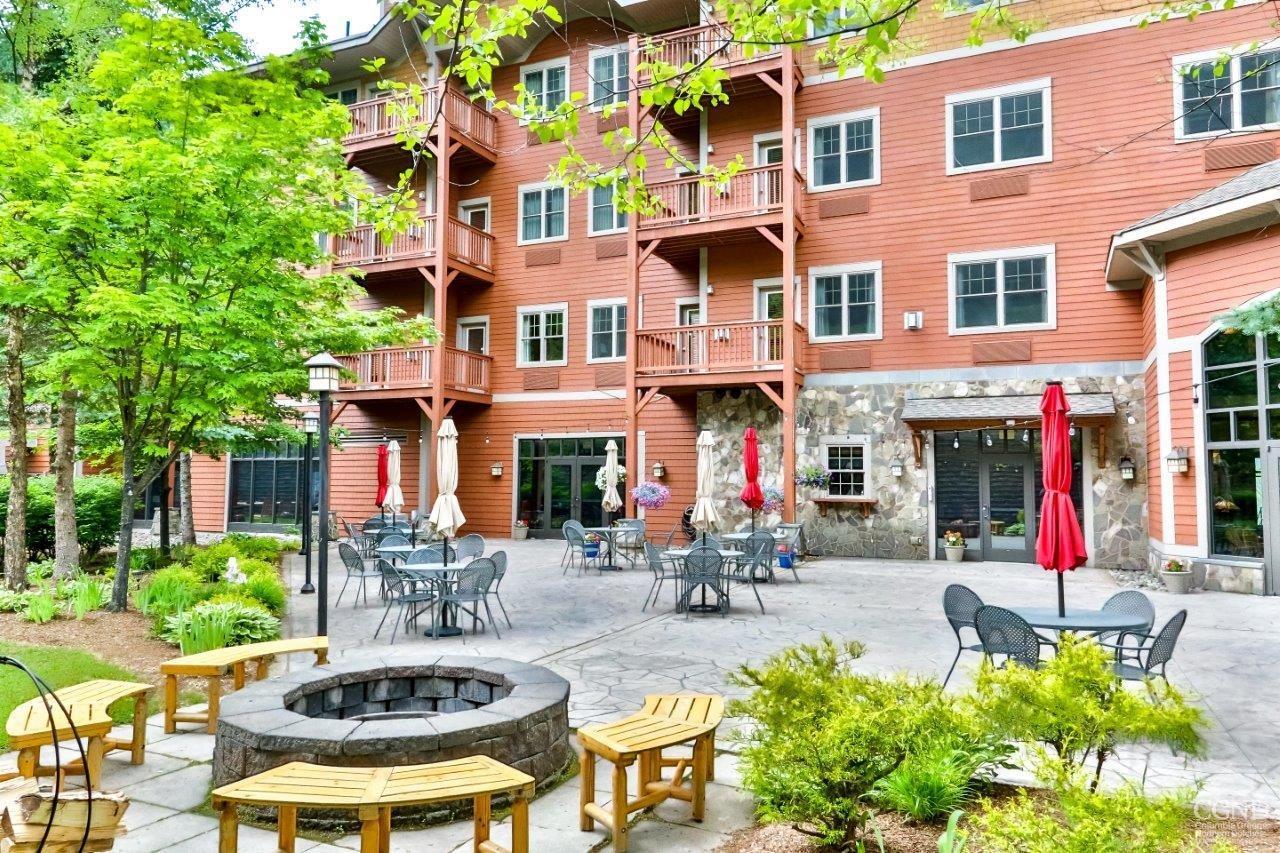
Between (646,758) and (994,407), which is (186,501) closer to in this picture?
(646,758)

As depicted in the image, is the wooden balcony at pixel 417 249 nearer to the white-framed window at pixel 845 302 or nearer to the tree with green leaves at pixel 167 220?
the white-framed window at pixel 845 302

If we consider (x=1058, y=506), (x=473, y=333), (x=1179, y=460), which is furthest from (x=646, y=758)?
(x=473, y=333)

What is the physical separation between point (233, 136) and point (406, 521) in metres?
11.6

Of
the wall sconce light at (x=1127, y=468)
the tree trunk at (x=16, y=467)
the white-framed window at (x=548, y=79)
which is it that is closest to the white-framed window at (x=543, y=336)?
the white-framed window at (x=548, y=79)

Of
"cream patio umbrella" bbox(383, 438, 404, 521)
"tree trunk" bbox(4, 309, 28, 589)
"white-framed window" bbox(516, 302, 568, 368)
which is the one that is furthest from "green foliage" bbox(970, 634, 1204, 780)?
"white-framed window" bbox(516, 302, 568, 368)

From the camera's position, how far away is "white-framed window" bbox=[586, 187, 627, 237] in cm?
1861

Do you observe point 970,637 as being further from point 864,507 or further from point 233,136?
point 233,136

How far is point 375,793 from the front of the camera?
3.20 metres

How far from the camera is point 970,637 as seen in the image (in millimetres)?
8047

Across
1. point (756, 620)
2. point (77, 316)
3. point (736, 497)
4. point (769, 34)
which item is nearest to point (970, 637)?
point (756, 620)

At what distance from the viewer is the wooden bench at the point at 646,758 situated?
3.69 meters

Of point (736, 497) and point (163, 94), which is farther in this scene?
point (736, 497)

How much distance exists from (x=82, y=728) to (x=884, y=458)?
13539 millimetres

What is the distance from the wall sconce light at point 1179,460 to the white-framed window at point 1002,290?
12.2 feet
